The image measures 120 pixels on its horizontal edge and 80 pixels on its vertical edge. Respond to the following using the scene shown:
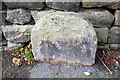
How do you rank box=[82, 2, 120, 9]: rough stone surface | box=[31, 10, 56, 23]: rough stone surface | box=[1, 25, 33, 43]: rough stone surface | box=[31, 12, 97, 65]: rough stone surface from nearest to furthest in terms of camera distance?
box=[31, 12, 97, 65]: rough stone surface → box=[82, 2, 120, 9]: rough stone surface → box=[31, 10, 56, 23]: rough stone surface → box=[1, 25, 33, 43]: rough stone surface

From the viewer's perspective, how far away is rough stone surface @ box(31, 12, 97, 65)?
148cm

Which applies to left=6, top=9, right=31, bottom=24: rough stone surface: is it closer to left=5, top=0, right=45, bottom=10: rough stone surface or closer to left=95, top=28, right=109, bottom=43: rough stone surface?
left=5, top=0, right=45, bottom=10: rough stone surface

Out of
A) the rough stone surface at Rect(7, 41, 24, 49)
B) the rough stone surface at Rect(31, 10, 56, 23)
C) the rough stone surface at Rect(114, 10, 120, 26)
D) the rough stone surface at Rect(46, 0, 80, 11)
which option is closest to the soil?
the rough stone surface at Rect(7, 41, 24, 49)

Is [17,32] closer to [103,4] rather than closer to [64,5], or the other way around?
[64,5]

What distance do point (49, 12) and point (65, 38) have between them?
45 cm

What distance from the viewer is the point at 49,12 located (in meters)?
Answer: 1.70

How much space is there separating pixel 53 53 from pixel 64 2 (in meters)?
0.68

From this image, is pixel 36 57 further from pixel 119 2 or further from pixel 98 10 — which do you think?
pixel 119 2

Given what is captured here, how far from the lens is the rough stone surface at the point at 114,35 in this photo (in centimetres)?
180

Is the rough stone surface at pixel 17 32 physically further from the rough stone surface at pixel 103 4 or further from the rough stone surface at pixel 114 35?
the rough stone surface at pixel 114 35

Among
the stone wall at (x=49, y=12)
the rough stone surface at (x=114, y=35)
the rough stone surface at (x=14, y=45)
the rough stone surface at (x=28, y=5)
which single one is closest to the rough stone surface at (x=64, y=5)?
the stone wall at (x=49, y=12)

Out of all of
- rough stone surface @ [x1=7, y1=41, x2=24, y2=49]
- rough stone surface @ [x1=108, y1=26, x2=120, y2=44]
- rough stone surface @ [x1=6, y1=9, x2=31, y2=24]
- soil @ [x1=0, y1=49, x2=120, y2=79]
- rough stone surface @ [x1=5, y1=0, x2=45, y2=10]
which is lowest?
soil @ [x1=0, y1=49, x2=120, y2=79]

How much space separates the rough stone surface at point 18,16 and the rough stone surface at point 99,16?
30.0 inches

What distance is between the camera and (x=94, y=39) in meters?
1.47
